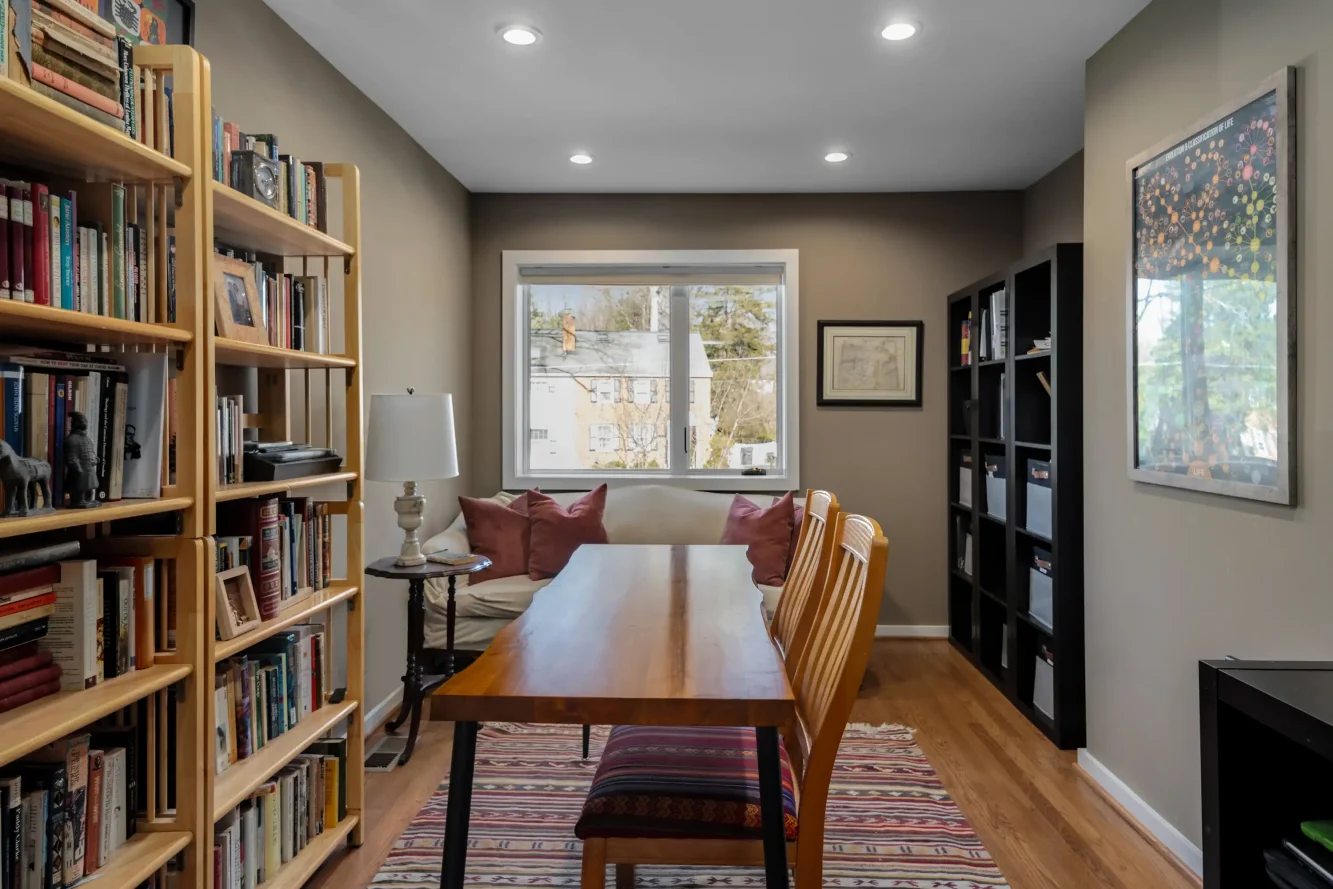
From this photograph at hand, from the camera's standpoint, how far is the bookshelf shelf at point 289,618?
67.6 inches

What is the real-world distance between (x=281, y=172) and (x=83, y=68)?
2.22ft

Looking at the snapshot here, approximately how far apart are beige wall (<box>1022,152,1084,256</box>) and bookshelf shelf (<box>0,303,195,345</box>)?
380cm

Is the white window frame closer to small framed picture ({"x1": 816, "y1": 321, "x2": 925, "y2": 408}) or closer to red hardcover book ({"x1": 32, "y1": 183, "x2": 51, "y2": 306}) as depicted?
small framed picture ({"x1": 816, "y1": 321, "x2": 925, "y2": 408})

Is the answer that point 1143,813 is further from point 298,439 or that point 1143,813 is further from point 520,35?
point 520,35

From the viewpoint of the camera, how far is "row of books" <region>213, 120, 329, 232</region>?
1803mm

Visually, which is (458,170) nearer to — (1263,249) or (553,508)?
(553,508)

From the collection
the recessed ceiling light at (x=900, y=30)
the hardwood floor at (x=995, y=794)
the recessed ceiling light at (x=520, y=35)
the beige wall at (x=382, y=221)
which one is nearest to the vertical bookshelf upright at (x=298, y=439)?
the hardwood floor at (x=995, y=794)

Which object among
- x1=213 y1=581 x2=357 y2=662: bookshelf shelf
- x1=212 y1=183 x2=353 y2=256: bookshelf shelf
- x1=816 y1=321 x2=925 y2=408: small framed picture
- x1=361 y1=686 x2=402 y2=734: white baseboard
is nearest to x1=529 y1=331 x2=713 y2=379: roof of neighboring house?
x1=816 y1=321 x2=925 y2=408: small framed picture

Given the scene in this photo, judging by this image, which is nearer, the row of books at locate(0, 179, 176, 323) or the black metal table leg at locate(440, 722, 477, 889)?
the row of books at locate(0, 179, 176, 323)

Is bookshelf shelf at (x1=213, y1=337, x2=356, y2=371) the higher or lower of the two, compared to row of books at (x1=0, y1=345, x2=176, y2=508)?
higher

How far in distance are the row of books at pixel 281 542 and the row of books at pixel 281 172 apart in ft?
2.49

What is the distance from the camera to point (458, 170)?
4137 millimetres

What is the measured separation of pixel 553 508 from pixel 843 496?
5.59 feet

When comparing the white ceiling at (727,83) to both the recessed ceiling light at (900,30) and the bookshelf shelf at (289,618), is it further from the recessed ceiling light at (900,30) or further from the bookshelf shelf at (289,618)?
the bookshelf shelf at (289,618)
